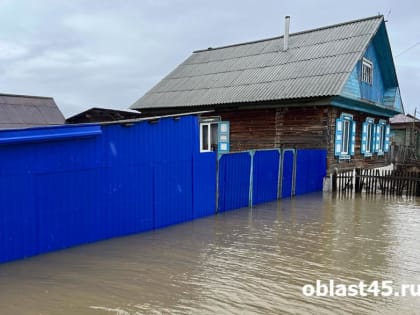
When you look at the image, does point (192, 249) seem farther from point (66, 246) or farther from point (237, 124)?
point (237, 124)

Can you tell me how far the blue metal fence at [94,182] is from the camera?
201 inches

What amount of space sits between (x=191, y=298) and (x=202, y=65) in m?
17.8

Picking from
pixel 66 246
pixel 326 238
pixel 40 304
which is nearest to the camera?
pixel 40 304

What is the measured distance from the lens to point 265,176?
10.3m

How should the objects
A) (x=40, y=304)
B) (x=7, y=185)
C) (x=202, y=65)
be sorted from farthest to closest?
(x=202, y=65) → (x=7, y=185) → (x=40, y=304)

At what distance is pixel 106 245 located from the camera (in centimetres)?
598

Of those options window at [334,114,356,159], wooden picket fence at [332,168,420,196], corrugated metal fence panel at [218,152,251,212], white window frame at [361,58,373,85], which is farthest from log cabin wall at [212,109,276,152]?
corrugated metal fence panel at [218,152,251,212]

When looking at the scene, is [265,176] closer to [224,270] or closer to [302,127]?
[302,127]

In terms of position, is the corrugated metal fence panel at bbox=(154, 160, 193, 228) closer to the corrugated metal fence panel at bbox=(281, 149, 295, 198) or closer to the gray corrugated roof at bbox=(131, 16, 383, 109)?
the corrugated metal fence panel at bbox=(281, 149, 295, 198)

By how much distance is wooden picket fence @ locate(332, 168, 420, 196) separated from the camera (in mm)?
11875

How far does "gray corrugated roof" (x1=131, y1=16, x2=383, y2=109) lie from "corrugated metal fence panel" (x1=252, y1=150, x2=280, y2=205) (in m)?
3.99

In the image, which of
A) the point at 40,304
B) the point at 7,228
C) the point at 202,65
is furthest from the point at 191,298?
the point at 202,65

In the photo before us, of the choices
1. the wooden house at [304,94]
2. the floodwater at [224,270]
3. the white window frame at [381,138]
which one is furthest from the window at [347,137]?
the floodwater at [224,270]

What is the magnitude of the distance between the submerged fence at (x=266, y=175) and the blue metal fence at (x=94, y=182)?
1018 mm
